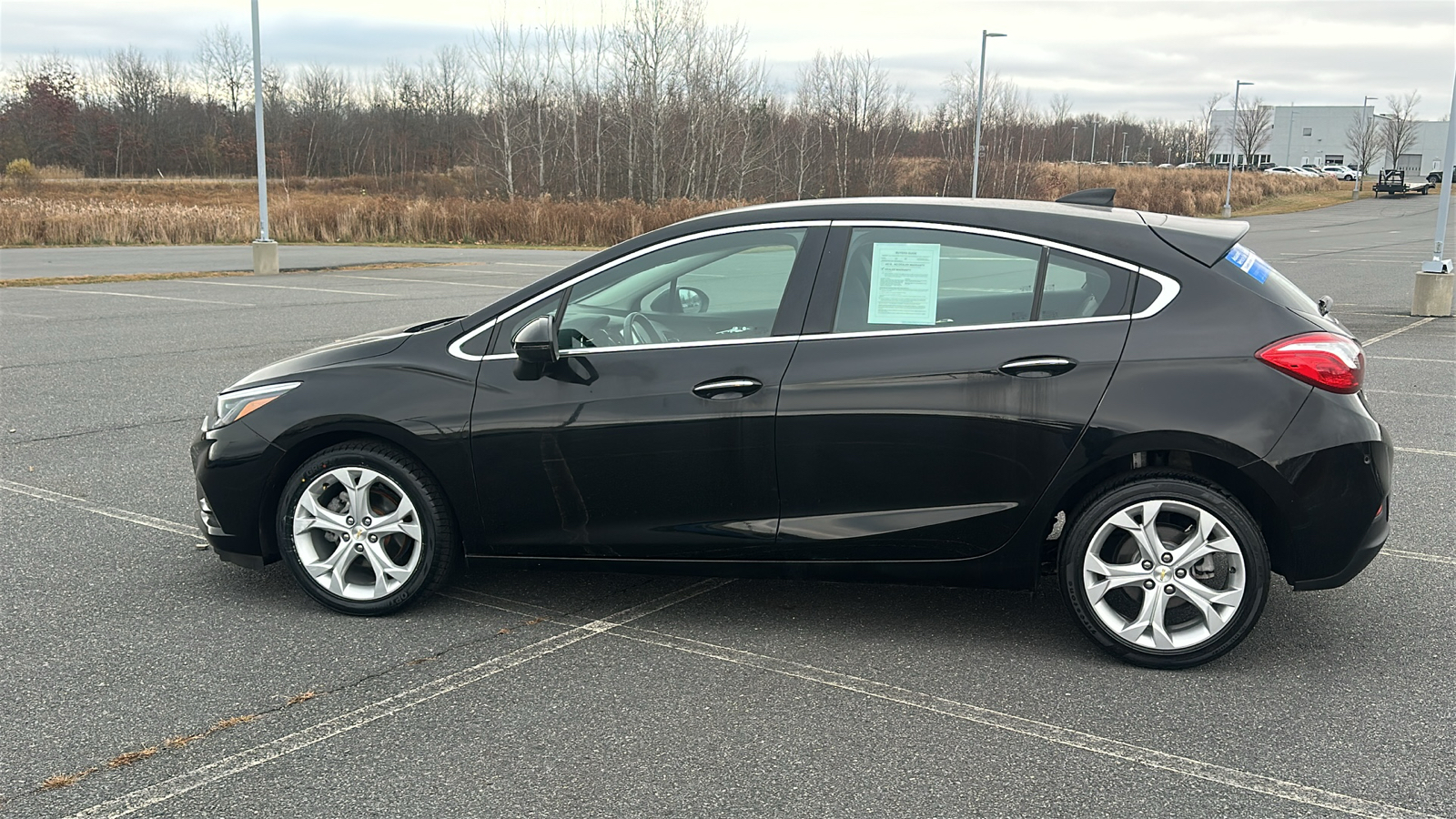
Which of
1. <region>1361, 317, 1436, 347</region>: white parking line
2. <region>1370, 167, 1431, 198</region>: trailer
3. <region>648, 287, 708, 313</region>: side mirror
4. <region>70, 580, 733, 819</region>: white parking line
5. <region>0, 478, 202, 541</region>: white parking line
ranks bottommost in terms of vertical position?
<region>0, 478, 202, 541</region>: white parking line

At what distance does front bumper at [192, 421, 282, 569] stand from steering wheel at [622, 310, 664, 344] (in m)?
1.46

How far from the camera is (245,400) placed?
4855mm

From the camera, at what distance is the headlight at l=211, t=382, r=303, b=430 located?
4.79 m

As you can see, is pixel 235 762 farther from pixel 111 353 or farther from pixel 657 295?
pixel 111 353

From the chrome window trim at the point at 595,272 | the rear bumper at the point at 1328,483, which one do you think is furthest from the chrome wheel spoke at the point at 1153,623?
the chrome window trim at the point at 595,272

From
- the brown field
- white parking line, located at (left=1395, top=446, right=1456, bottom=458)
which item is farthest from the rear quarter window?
the brown field

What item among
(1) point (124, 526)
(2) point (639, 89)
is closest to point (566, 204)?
(2) point (639, 89)

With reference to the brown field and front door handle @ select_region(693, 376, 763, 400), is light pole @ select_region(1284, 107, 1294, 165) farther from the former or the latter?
front door handle @ select_region(693, 376, 763, 400)

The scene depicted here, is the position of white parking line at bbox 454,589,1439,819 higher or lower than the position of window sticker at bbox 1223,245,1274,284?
lower

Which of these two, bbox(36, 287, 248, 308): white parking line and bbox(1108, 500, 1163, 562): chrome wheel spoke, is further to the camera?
bbox(36, 287, 248, 308): white parking line

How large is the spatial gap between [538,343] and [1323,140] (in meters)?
158

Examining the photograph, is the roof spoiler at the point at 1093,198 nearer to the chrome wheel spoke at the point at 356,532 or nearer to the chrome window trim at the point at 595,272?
the chrome window trim at the point at 595,272

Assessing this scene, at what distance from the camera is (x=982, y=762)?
3.48m

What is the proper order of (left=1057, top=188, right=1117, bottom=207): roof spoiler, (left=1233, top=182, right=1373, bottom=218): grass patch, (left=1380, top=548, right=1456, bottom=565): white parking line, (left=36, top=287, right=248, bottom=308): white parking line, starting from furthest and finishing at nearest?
(left=1233, top=182, right=1373, bottom=218): grass patch < (left=36, top=287, right=248, bottom=308): white parking line < (left=1380, top=548, right=1456, bottom=565): white parking line < (left=1057, top=188, right=1117, bottom=207): roof spoiler
